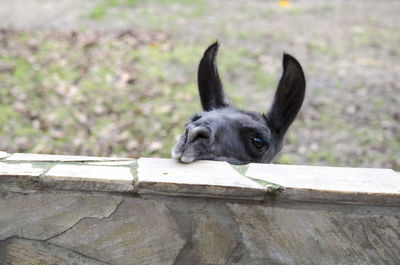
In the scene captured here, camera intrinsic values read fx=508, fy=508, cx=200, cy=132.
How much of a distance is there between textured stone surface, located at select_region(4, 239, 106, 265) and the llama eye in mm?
1751

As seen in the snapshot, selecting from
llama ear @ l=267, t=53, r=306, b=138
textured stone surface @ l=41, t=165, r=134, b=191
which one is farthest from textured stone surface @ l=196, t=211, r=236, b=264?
llama ear @ l=267, t=53, r=306, b=138

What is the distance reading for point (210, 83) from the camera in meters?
5.04

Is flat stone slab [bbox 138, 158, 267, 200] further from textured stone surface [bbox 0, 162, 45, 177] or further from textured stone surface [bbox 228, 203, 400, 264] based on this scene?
textured stone surface [bbox 0, 162, 45, 177]

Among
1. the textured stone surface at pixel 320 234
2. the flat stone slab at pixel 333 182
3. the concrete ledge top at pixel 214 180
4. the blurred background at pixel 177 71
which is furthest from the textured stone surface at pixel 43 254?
the blurred background at pixel 177 71

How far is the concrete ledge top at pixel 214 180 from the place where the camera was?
307 centimetres

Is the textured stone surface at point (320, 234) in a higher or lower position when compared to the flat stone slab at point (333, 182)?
lower

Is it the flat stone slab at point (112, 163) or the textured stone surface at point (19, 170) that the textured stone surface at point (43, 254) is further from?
the flat stone slab at point (112, 163)

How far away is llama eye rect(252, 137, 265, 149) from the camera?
14.6 feet

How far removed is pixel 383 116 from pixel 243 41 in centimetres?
478

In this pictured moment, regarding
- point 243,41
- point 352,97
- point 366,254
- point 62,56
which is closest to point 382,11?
point 243,41

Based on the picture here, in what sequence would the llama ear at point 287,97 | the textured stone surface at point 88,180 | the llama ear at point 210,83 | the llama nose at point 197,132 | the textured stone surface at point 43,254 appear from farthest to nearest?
the llama ear at point 210,83
the llama ear at point 287,97
the llama nose at point 197,132
the textured stone surface at point 43,254
the textured stone surface at point 88,180

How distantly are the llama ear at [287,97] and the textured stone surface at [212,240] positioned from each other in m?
1.76

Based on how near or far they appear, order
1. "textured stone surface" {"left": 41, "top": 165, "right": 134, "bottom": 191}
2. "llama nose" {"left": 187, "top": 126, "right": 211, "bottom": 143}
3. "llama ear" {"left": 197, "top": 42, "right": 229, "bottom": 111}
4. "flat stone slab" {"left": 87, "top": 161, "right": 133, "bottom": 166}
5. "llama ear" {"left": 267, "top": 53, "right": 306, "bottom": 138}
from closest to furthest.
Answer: "textured stone surface" {"left": 41, "top": 165, "right": 134, "bottom": 191} < "flat stone slab" {"left": 87, "top": 161, "right": 133, "bottom": 166} < "llama nose" {"left": 187, "top": 126, "right": 211, "bottom": 143} < "llama ear" {"left": 267, "top": 53, "right": 306, "bottom": 138} < "llama ear" {"left": 197, "top": 42, "right": 229, "bottom": 111}

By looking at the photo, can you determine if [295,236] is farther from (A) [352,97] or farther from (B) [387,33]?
(B) [387,33]
